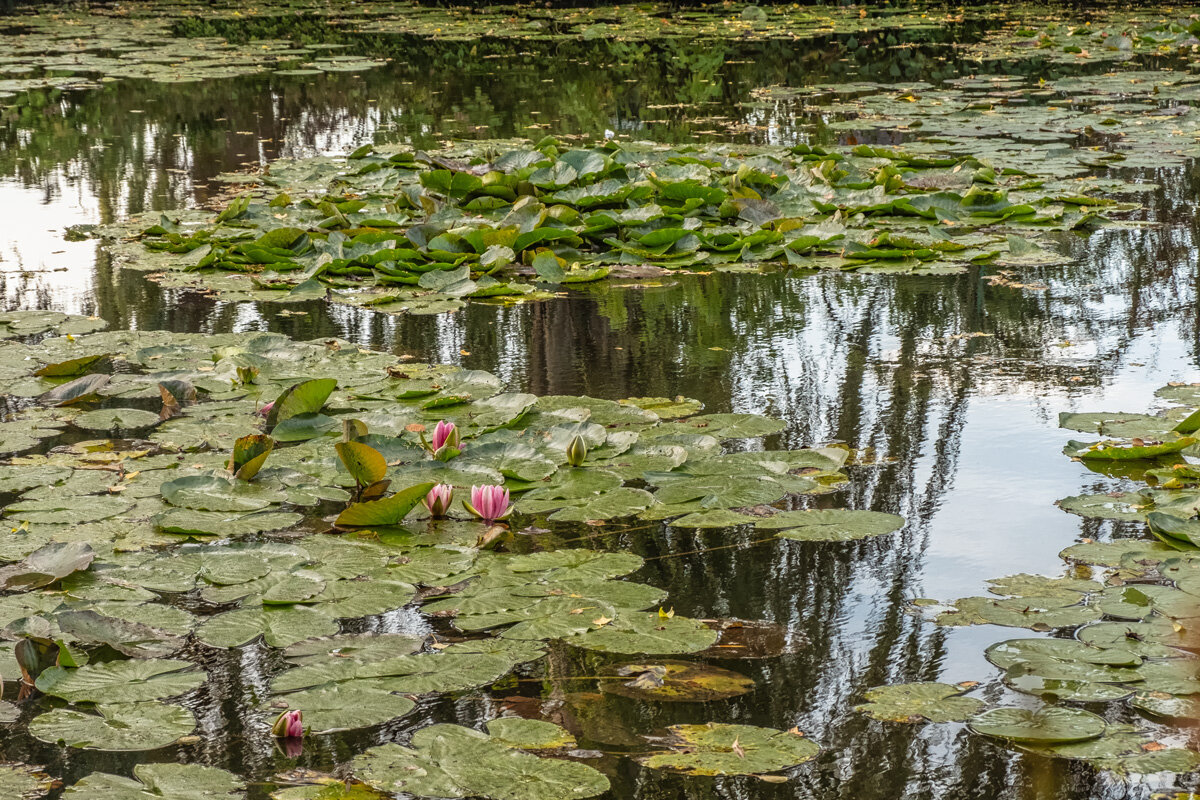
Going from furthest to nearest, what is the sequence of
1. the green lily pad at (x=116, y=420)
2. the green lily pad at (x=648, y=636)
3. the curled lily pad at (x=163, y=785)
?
the green lily pad at (x=116, y=420) → the green lily pad at (x=648, y=636) → the curled lily pad at (x=163, y=785)

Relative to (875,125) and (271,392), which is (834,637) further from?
(875,125)

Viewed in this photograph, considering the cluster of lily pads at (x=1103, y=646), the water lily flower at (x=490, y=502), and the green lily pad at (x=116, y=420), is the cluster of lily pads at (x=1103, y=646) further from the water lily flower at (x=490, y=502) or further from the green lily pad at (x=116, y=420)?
the green lily pad at (x=116, y=420)

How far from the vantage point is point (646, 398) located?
3180mm

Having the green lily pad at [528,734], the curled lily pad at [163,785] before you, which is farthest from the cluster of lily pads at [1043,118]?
the curled lily pad at [163,785]

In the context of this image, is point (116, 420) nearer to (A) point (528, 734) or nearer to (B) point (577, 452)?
(B) point (577, 452)

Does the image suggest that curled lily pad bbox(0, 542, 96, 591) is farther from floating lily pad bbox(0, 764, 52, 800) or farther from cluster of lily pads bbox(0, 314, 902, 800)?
floating lily pad bbox(0, 764, 52, 800)

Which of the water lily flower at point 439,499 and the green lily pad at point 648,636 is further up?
the water lily flower at point 439,499

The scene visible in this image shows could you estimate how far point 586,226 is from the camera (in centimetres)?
489

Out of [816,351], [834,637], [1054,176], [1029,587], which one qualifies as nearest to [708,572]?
[834,637]

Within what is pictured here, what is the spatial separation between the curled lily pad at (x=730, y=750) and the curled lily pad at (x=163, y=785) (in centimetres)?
56

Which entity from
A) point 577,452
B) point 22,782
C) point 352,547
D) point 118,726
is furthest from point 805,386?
point 22,782

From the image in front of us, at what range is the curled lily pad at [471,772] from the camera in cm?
158

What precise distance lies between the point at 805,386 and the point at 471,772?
6.13 feet

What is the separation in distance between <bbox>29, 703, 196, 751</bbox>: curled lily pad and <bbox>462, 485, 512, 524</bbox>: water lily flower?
0.74 meters
